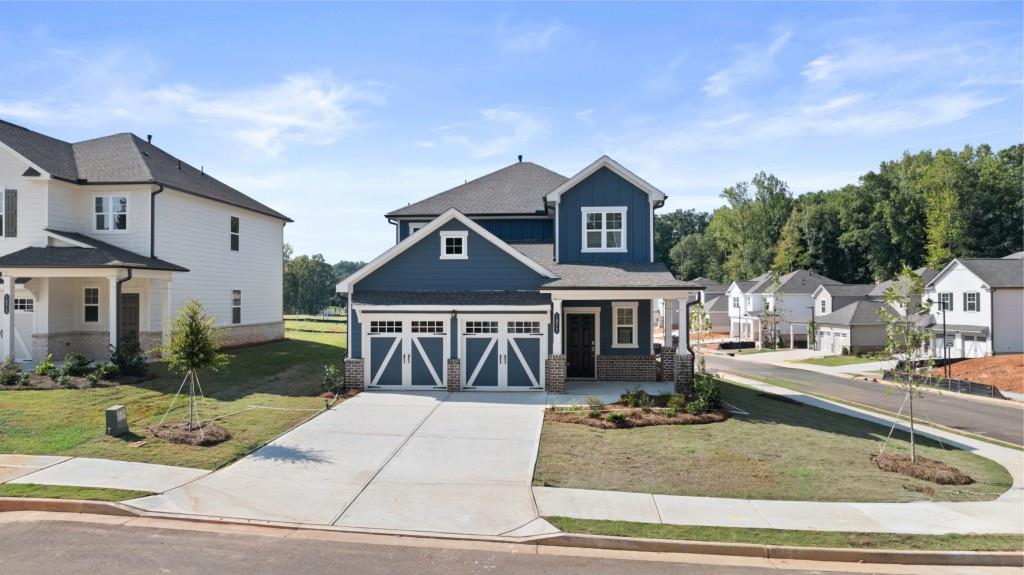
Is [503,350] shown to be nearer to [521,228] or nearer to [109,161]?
[521,228]

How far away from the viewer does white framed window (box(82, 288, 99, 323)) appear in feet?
77.3

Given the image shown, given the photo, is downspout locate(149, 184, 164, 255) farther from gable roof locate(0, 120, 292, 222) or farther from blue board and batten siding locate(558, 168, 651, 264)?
blue board and batten siding locate(558, 168, 651, 264)

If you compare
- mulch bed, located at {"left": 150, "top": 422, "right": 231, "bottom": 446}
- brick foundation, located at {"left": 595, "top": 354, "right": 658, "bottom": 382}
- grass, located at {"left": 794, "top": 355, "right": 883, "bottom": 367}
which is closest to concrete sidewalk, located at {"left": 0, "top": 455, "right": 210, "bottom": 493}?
mulch bed, located at {"left": 150, "top": 422, "right": 231, "bottom": 446}

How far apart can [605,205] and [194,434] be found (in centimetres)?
1499

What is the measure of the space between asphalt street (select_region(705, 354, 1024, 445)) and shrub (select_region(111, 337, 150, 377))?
950 inches

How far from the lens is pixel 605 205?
70.7ft

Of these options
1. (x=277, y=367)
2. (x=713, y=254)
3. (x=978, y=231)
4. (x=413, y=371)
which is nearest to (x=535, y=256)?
(x=413, y=371)

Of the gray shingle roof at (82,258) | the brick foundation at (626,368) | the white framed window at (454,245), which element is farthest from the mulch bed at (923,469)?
the gray shingle roof at (82,258)

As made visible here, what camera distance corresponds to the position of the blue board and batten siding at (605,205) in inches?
846

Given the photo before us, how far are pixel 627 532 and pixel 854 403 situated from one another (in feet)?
68.7

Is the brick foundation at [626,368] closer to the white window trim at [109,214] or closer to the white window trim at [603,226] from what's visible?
the white window trim at [603,226]

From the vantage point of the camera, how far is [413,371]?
19.5 meters

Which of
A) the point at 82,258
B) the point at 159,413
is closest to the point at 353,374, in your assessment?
the point at 159,413

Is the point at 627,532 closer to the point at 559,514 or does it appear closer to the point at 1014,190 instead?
the point at 559,514
